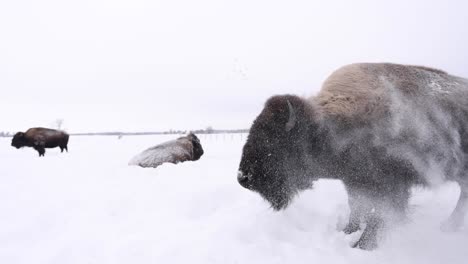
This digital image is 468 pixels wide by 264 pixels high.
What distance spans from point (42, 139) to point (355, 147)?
15.7 meters

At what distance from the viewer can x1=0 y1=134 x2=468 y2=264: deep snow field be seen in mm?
2578

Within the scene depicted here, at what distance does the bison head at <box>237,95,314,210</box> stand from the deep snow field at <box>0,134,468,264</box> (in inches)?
17.8

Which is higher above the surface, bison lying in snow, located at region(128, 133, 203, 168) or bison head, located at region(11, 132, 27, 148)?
bison lying in snow, located at region(128, 133, 203, 168)

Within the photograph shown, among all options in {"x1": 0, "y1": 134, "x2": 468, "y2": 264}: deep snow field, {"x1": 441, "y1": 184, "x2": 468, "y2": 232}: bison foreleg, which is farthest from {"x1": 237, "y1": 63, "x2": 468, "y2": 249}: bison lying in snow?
{"x1": 441, "y1": 184, "x2": 468, "y2": 232}: bison foreleg

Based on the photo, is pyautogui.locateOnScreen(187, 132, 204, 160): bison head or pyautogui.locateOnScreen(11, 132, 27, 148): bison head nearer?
pyautogui.locateOnScreen(187, 132, 204, 160): bison head

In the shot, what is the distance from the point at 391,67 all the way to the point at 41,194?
4.44 meters

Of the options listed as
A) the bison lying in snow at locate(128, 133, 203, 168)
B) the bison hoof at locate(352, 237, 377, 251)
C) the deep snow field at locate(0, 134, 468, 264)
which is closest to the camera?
the deep snow field at locate(0, 134, 468, 264)

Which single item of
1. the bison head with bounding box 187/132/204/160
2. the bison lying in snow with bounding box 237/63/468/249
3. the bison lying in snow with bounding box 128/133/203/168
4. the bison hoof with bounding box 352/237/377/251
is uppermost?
the bison lying in snow with bounding box 237/63/468/249

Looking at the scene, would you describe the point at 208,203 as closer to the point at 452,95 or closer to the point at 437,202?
the point at 452,95

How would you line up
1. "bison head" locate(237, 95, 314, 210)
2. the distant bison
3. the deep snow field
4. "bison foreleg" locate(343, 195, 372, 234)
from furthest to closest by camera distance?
the distant bison, "bison foreleg" locate(343, 195, 372, 234), "bison head" locate(237, 95, 314, 210), the deep snow field

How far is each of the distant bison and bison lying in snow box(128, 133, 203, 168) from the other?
8.73m

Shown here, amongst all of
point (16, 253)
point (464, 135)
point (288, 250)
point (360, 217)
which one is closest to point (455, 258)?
point (360, 217)

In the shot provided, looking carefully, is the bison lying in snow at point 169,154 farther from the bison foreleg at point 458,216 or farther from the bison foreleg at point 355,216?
the bison foreleg at point 458,216

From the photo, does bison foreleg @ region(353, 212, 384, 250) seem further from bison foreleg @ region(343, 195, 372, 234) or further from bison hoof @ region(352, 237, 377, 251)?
bison foreleg @ region(343, 195, 372, 234)
